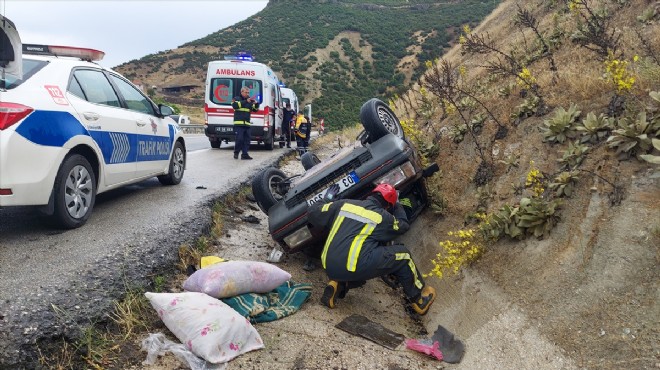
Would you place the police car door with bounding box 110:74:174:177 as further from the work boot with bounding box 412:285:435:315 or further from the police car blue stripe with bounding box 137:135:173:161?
the work boot with bounding box 412:285:435:315

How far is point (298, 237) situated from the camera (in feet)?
15.8

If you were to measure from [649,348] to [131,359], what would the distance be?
9.68ft

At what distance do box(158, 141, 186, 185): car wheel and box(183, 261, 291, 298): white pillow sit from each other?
365 centimetres

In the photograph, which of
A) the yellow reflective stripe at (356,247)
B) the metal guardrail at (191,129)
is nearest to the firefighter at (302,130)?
the yellow reflective stripe at (356,247)

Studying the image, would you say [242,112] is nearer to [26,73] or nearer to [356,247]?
[26,73]

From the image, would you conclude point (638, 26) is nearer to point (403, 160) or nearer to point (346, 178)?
point (403, 160)

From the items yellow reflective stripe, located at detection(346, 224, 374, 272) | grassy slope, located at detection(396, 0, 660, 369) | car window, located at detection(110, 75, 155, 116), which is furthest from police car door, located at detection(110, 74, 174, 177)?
grassy slope, located at detection(396, 0, 660, 369)

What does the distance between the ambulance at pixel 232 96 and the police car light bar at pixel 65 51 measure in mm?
9566

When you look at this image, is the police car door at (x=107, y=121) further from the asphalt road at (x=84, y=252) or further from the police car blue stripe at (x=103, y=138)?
the asphalt road at (x=84, y=252)

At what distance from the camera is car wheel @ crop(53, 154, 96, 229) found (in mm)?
4246

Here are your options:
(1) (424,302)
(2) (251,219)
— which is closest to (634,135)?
(1) (424,302)

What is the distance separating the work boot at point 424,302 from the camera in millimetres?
4375

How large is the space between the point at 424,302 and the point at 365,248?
2.68 feet

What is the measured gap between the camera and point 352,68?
178ft
